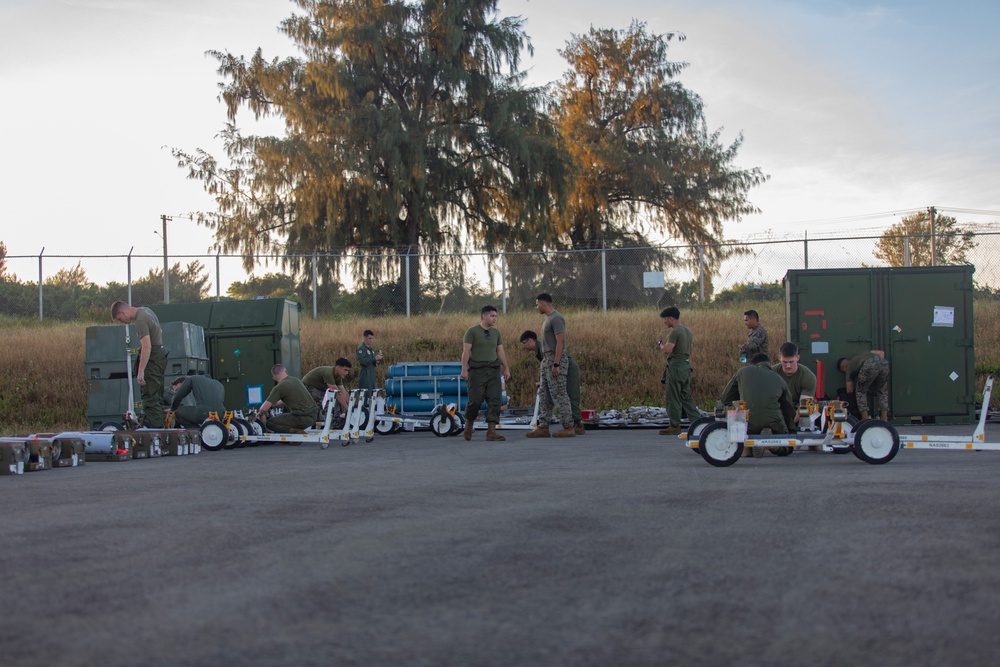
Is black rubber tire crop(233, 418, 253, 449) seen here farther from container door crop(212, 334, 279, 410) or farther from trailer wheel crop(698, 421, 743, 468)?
trailer wheel crop(698, 421, 743, 468)

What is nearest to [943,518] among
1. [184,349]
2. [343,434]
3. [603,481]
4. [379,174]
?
[603,481]

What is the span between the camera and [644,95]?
3484cm

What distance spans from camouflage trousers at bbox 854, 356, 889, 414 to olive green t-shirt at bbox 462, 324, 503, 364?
20.4 ft

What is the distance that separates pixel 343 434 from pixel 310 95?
1811 cm

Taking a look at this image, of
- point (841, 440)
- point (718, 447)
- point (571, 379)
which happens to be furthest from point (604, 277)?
point (718, 447)

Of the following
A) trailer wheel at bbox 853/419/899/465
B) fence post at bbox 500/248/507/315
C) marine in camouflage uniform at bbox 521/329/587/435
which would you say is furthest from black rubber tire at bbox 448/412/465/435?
fence post at bbox 500/248/507/315

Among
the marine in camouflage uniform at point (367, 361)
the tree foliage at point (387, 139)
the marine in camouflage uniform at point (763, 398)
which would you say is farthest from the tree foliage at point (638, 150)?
the marine in camouflage uniform at point (763, 398)

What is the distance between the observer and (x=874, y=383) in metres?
16.4

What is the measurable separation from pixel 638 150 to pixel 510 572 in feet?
102

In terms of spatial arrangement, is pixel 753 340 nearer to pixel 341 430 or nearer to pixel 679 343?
pixel 679 343

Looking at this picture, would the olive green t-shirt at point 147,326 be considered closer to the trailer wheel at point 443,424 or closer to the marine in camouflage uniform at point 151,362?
the marine in camouflage uniform at point 151,362

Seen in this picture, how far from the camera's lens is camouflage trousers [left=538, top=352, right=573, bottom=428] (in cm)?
1438

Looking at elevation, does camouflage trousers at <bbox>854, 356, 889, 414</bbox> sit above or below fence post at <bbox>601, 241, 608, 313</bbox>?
below

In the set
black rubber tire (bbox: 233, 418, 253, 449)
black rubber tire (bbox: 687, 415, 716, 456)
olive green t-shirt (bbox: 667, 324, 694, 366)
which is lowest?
black rubber tire (bbox: 233, 418, 253, 449)
